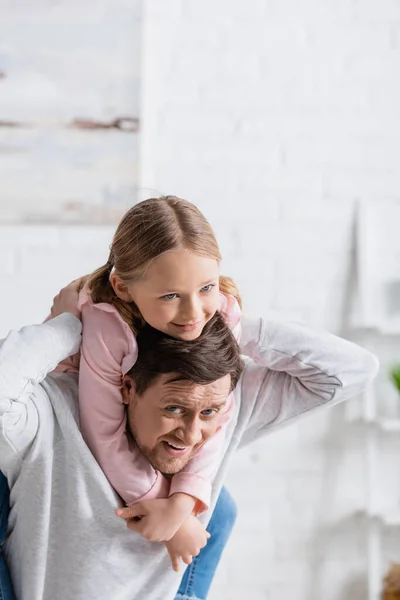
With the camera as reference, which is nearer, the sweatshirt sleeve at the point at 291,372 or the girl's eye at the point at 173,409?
the girl's eye at the point at 173,409

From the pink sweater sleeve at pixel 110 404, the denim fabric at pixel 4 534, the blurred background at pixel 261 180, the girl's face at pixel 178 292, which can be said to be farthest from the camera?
the blurred background at pixel 261 180

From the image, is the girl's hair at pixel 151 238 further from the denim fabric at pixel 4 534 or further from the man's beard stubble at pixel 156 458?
the denim fabric at pixel 4 534

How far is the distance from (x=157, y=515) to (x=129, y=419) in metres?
0.17

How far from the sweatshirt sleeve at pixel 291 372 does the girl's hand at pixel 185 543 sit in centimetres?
23

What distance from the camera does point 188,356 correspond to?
137 centimetres

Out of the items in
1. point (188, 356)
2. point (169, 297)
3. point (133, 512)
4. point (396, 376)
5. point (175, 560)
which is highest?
point (169, 297)

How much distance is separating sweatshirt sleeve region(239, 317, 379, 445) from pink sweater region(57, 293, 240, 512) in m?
0.08

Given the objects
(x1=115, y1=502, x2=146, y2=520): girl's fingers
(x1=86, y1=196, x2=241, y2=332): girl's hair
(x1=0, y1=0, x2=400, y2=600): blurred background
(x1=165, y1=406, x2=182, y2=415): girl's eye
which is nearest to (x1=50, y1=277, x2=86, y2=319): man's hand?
(x1=86, y1=196, x2=241, y2=332): girl's hair

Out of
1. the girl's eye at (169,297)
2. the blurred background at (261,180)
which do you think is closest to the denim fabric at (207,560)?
the girl's eye at (169,297)

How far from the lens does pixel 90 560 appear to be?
59.3 inches

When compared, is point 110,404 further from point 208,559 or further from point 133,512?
point 208,559

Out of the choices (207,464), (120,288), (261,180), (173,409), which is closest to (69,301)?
(120,288)

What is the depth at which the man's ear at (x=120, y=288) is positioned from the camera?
1.36m

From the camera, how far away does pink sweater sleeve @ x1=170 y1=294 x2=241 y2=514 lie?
146 centimetres
